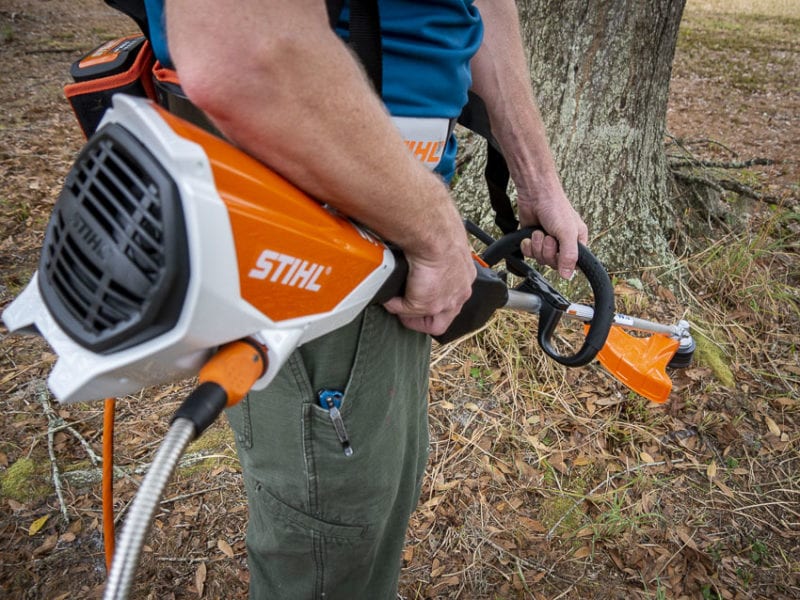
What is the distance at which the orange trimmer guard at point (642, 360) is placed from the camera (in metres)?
1.65

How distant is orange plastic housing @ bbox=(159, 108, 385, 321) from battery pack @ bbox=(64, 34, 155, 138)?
494 millimetres

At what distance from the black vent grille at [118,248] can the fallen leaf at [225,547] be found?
1.67 metres

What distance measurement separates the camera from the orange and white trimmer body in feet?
2.04

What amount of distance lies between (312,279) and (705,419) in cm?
248

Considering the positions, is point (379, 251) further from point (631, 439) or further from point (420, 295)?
point (631, 439)

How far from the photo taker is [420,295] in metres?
0.98

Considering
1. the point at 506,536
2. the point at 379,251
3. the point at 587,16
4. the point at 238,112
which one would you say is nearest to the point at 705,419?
the point at 506,536

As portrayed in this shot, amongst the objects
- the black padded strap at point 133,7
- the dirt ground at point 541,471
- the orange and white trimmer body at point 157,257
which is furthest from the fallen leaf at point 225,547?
the black padded strap at point 133,7

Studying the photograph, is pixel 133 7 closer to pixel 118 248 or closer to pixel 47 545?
pixel 118 248

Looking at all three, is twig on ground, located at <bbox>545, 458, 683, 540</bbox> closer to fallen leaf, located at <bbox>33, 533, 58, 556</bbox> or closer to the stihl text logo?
the stihl text logo

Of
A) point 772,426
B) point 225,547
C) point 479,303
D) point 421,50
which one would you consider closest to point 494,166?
point 479,303

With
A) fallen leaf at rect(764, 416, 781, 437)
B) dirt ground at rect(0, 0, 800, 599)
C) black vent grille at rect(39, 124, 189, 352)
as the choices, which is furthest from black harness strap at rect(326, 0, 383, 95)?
fallen leaf at rect(764, 416, 781, 437)

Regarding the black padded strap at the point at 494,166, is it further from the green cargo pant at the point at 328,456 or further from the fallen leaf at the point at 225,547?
the fallen leaf at the point at 225,547

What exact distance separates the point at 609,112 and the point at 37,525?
3265 millimetres
